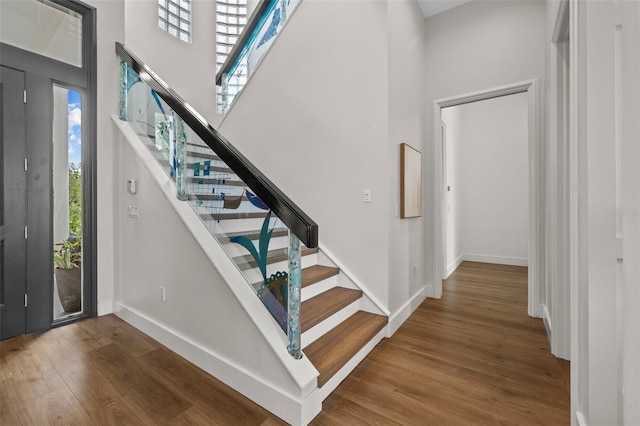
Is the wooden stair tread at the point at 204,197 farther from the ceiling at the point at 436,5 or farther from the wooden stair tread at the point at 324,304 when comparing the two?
the ceiling at the point at 436,5

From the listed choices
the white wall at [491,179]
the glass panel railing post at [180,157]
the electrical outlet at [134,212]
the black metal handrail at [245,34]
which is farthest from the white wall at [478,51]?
the electrical outlet at [134,212]

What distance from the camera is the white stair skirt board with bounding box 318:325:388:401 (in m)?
1.66

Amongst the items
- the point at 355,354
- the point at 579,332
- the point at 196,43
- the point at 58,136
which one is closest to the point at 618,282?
the point at 579,332

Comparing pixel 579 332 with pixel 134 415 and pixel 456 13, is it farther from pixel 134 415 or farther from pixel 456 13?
pixel 456 13

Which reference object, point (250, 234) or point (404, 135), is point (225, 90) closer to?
point (404, 135)

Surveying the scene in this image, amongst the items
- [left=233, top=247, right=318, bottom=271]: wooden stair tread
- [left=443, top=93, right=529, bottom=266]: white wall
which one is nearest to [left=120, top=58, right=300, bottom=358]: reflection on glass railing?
[left=233, top=247, right=318, bottom=271]: wooden stair tread

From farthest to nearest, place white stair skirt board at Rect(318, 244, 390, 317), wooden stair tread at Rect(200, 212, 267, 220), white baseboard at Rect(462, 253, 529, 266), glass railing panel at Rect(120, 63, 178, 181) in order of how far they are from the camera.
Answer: white baseboard at Rect(462, 253, 529, 266)
white stair skirt board at Rect(318, 244, 390, 317)
glass railing panel at Rect(120, 63, 178, 181)
wooden stair tread at Rect(200, 212, 267, 220)

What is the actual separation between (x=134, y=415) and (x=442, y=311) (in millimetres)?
2801

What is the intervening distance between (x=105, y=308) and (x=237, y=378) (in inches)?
78.5

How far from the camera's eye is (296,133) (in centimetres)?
309

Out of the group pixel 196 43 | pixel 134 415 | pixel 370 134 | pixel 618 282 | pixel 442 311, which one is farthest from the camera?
pixel 196 43

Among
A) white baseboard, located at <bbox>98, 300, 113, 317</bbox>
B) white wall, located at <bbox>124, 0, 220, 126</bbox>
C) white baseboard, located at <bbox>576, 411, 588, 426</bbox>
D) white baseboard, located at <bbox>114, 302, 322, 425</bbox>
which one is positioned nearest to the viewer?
white baseboard, located at <bbox>576, 411, 588, 426</bbox>

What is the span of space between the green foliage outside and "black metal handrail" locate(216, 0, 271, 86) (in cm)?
229

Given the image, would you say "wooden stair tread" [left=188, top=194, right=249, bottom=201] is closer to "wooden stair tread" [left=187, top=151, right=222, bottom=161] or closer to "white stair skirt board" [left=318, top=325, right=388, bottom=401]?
"wooden stair tread" [left=187, top=151, right=222, bottom=161]
